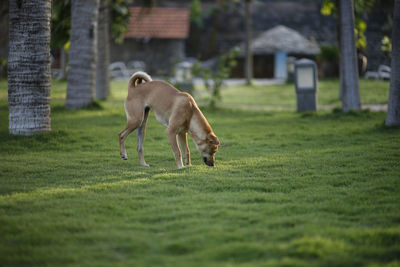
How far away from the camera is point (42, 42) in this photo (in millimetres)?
9945

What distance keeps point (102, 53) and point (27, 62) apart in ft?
28.9

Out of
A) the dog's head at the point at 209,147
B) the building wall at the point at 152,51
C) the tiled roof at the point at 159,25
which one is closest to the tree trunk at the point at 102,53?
the dog's head at the point at 209,147

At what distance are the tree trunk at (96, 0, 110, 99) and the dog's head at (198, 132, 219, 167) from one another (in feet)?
38.1

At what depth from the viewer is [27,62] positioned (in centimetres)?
980

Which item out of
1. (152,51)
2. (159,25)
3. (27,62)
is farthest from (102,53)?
(152,51)

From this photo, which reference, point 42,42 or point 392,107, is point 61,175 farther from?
point 392,107

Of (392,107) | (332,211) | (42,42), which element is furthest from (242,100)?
(332,211)

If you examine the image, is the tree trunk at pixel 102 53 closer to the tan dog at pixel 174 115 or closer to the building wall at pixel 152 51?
the tan dog at pixel 174 115

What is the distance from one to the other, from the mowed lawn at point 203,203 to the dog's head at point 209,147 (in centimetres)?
31

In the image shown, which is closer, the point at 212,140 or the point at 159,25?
the point at 212,140

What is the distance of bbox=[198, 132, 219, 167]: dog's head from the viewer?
777 centimetres

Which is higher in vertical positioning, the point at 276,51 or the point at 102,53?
the point at 276,51

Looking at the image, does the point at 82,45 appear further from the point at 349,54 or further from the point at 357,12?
the point at 357,12

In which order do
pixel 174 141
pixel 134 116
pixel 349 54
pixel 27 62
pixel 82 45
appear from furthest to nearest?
pixel 82 45 < pixel 349 54 < pixel 27 62 < pixel 134 116 < pixel 174 141
